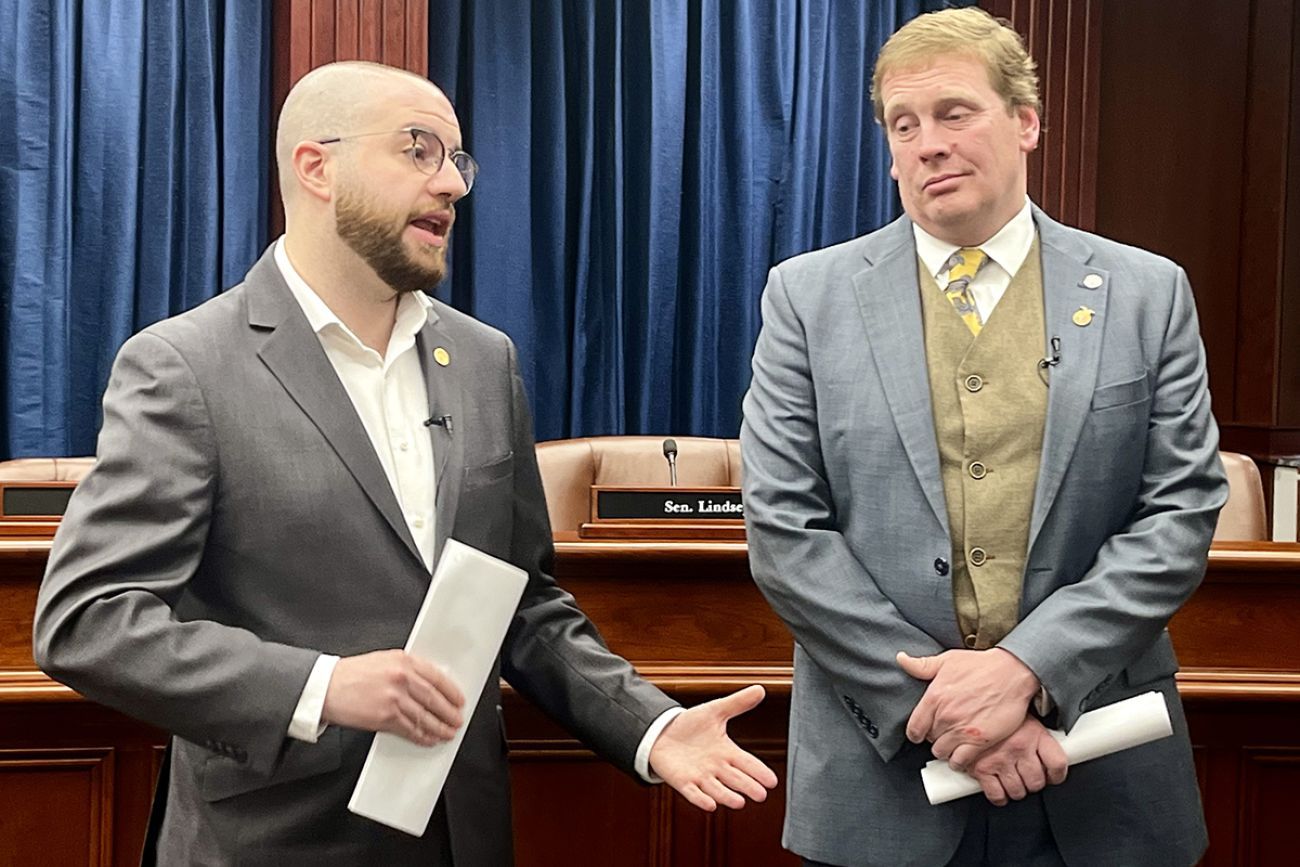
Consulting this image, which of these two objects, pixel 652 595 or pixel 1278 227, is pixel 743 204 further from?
pixel 652 595

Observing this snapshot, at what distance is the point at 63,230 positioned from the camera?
415 centimetres

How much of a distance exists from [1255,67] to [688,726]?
4.31 m

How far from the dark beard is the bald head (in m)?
0.09

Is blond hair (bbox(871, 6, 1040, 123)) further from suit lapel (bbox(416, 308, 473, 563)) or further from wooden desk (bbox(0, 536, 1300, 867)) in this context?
wooden desk (bbox(0, 536, 1300, 867))

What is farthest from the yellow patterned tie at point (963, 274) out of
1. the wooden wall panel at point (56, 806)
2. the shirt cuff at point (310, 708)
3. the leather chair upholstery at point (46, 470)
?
the leather chair upholstery at point (46, 470)

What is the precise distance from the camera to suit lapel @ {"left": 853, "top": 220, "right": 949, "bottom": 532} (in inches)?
69.7

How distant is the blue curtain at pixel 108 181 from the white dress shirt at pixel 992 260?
9.59 ft

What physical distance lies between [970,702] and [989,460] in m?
0.31

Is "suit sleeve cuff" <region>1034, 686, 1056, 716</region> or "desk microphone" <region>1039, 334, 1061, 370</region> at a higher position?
"desk microphone" <region>1039, 334, 1061, 370</region>

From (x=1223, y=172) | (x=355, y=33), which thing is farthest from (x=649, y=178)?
(x=1223, y=172)

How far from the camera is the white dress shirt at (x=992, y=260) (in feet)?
6.16

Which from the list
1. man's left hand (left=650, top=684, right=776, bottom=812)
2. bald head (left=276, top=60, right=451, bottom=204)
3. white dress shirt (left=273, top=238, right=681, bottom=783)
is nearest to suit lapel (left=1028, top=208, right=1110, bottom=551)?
man's left hand (left=650, top=684, right=776, bottom=812)

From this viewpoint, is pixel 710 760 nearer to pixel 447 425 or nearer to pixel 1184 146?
pixel 447 425

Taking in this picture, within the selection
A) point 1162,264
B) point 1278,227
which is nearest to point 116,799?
point 1162,264
